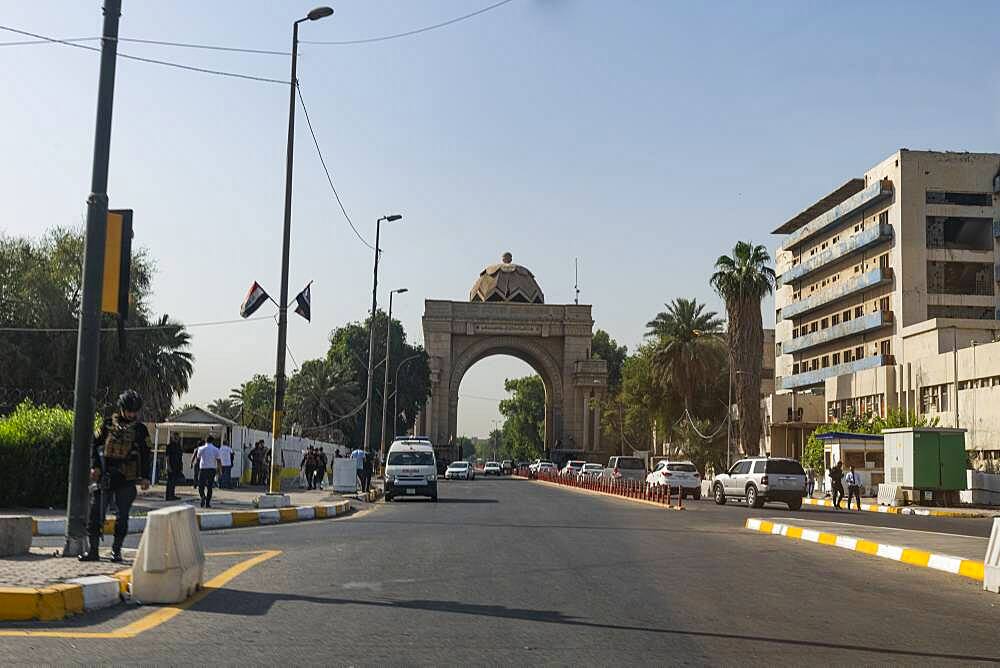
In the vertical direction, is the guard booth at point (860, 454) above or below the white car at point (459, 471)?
above

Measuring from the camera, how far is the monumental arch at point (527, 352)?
97875 mm

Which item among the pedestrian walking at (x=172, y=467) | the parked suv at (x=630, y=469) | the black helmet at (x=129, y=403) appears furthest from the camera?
the parked suv at (x=630, y=469)

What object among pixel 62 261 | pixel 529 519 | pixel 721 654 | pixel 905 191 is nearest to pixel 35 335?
pixel 62 261

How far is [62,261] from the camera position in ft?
150

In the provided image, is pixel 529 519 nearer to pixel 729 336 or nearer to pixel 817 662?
pixel 817 662

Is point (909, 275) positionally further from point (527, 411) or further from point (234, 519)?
point (527, 411)

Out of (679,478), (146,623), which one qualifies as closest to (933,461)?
(679,478)

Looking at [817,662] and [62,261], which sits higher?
[62,261]

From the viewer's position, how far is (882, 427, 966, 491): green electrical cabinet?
116 ft

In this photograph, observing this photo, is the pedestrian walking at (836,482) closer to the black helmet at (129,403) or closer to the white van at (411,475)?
the white van at (411,475)

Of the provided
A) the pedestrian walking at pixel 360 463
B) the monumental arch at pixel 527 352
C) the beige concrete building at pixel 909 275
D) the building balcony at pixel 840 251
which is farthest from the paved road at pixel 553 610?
the monumental arch at pixel 527 352

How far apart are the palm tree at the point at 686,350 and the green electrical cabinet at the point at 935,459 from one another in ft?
103

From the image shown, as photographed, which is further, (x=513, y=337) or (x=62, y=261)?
(x=513, y=337)

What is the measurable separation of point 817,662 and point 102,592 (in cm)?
514
